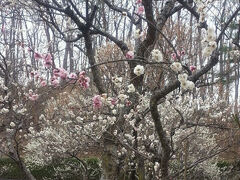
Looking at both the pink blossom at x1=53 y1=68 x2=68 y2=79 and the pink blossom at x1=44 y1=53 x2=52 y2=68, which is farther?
the pink blossom at x1=44 y1=53 x2=52 y2=68

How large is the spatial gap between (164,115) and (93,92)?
342 cm

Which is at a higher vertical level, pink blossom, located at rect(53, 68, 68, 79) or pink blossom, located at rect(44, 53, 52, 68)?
pink blossom, located at rect(44, 53, 52, 68)

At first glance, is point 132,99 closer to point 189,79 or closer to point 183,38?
point 189,79

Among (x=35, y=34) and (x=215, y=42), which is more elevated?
(x=35, y=34)

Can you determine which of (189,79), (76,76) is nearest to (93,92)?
(76,76)

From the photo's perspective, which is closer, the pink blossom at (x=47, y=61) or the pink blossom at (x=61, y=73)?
the pink blossom at (x=61, y=73)

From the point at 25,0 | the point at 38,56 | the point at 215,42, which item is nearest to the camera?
the point at 215,42

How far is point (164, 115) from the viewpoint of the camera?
7012mm

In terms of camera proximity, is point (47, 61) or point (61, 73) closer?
point (61, 73)

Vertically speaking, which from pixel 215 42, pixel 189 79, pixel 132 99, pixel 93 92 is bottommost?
pixel 189 79

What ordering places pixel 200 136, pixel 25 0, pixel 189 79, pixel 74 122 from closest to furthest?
pixel 189 79
pixel 25 0
pixel 74 122
pixel 200 136

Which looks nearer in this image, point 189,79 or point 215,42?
point 215,42

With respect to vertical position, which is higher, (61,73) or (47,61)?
(47,61)

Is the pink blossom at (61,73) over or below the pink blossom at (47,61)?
below
